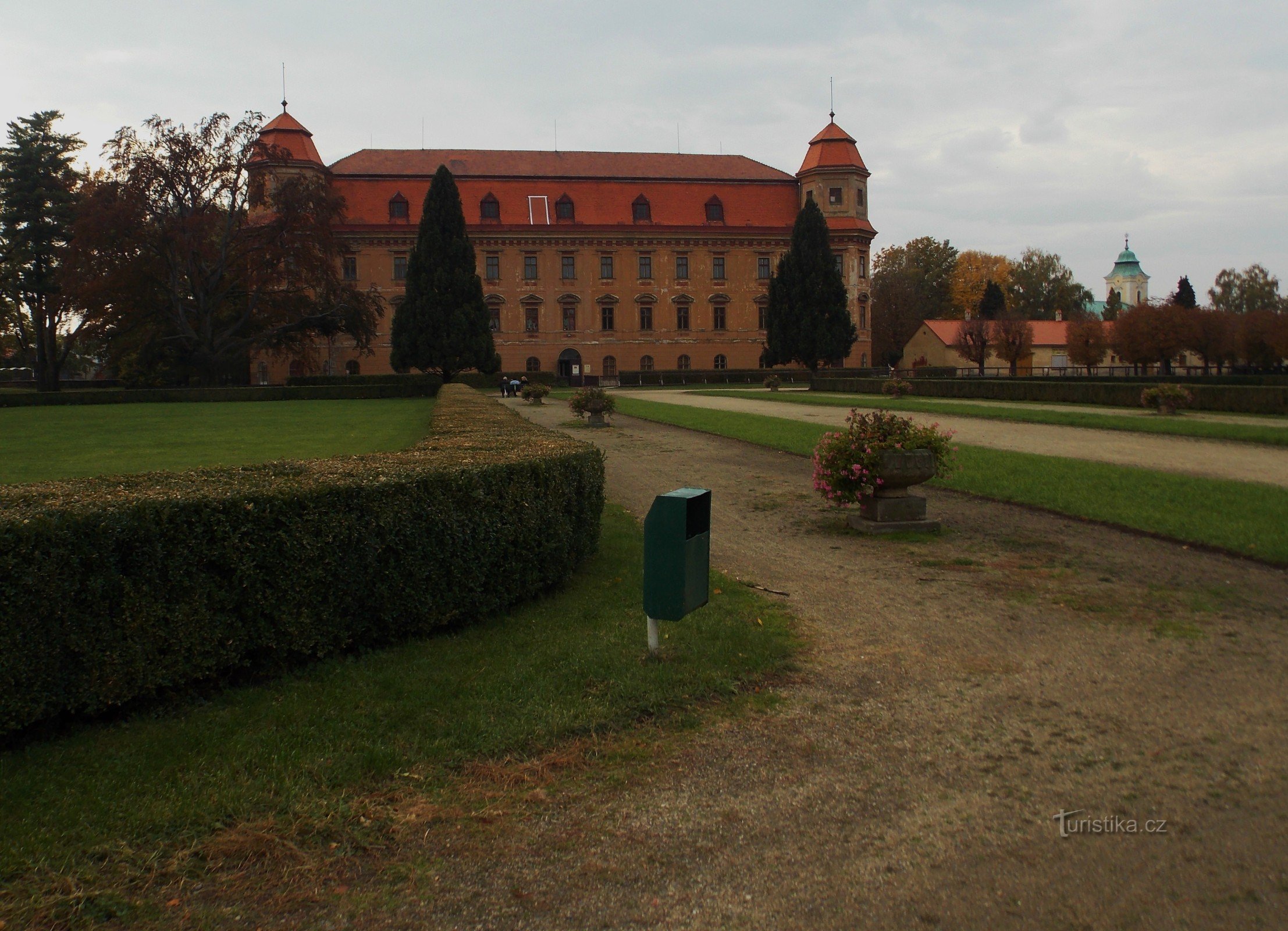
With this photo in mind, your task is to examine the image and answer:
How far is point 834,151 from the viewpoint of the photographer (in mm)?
67812

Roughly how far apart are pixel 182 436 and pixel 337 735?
1868cm

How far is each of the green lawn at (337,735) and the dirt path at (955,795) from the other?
1.71 feet

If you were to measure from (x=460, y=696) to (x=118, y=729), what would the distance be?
1595 mm

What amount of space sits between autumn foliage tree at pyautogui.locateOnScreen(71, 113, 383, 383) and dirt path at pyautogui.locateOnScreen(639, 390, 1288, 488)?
33.6 m

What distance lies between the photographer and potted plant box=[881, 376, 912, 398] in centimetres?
3691

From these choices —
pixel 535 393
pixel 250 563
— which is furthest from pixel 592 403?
pixel 250 563

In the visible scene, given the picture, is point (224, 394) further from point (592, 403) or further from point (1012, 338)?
point (1012, 338)

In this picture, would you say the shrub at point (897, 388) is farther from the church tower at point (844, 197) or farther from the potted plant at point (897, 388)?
the church tower at point (844, 197)

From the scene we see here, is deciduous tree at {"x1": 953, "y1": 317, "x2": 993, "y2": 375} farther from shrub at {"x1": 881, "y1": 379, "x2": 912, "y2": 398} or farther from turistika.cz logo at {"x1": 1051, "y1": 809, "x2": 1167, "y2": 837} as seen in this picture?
turistika.cz logo at {"x1": 1051, "y1": 809, "x2": 1167, "y2": 837}

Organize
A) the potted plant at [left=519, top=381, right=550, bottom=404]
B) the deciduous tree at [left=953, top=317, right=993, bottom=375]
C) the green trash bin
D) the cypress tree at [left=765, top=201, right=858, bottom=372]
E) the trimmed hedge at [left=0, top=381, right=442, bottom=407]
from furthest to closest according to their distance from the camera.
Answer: the deciduous tree at [left=953, top=317, right=993, bottom=375] → the cypress tree at [left=765, top=201, right=858, bottom=372] → the trimmed hedge at [left=0, top=381, right=442, bottom=407] → the potted plant at [left=519, top=381, right=550, bottom=404] → the green trash bin

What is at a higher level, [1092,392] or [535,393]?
[535,393]

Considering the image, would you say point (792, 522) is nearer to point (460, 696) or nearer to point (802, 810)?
point (460, 696)

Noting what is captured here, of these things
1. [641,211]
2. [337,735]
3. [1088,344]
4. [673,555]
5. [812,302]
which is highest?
[641,211]

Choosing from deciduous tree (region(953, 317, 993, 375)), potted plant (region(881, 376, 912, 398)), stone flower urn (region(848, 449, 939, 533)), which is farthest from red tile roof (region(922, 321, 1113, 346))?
stone flower urn (region(848, 449, 939, 533))
